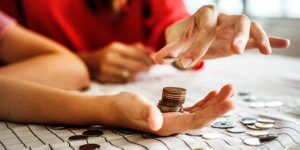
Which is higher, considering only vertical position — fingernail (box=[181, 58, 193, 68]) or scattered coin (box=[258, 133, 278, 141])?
fingernail (box=[181, 58, 193, 68])

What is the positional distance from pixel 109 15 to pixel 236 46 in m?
1.18

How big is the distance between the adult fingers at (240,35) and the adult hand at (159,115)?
97 mm

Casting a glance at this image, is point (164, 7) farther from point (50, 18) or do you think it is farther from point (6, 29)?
point (6, 29)

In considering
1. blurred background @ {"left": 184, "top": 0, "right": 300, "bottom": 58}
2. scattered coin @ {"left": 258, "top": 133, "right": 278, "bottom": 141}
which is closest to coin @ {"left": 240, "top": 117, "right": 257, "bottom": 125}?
scattered coin @ {"left": 258, "top": 133, "right": 278, "bottom": 141}

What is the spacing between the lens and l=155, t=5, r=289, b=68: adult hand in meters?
0.67

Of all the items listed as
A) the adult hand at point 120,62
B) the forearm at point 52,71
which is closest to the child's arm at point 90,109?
the forearm at point 52,71

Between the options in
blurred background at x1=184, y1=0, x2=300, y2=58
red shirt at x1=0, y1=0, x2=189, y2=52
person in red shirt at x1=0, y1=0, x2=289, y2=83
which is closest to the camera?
person in red shirt at x1=0, y1=0, x2=289, y2=83

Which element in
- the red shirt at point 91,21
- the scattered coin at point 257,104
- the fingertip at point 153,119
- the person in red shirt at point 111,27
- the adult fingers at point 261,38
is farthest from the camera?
the red shirt at point 91,21

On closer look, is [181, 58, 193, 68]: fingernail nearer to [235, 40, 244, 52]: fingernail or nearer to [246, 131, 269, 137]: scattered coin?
[235, 40, 244, 52]: fingernail

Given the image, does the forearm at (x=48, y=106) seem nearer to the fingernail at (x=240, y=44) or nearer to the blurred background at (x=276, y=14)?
the fingernail at (x=240, y=44)

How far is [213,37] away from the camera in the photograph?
72 centimetres

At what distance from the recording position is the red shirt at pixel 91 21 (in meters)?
1.45

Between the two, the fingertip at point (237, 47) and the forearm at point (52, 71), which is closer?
the fingertip at point (237, 47)

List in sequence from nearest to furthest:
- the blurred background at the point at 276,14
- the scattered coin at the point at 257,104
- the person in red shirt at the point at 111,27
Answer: the scattered coin at the point at 257,104 → the person in red shirt at the point at 111,27 → the blurred background at the point at 276,14
